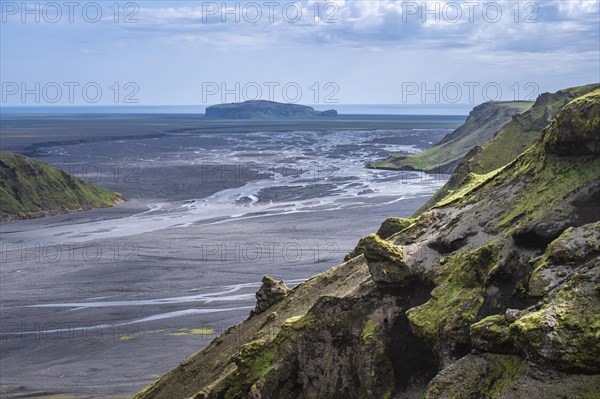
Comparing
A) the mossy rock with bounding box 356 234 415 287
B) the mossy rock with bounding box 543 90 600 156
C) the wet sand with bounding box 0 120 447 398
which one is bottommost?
the wet sand with bounding box 0 120 447 398

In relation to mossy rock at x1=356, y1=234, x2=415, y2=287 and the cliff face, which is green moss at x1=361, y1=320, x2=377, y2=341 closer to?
the cliff face

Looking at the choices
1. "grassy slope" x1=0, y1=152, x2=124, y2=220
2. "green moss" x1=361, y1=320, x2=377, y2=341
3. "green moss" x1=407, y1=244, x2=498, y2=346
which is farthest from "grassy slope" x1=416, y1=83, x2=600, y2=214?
"grassy slope" x1=0, y1=152, x2=124, y2=220

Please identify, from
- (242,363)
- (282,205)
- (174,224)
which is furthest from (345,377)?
(282,205)

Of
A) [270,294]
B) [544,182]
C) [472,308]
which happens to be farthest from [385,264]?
[270,294]

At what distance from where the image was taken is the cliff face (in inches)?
748

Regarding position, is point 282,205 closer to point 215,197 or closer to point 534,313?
point 215,197

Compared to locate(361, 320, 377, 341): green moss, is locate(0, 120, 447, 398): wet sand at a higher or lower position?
lower

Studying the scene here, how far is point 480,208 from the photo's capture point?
2862cm

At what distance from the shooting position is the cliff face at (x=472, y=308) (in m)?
19.0

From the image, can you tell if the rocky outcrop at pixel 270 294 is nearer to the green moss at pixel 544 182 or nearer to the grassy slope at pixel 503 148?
the green moss at pixel 544 182

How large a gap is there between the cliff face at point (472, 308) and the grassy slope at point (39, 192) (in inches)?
4484

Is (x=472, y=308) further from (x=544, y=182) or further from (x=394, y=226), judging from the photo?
(x=394, y=226)

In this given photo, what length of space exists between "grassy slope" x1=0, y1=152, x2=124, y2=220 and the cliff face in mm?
113894

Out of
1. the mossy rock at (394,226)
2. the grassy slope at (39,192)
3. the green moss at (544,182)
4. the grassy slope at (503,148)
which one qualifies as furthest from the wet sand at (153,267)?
the green moss at (544,182)
